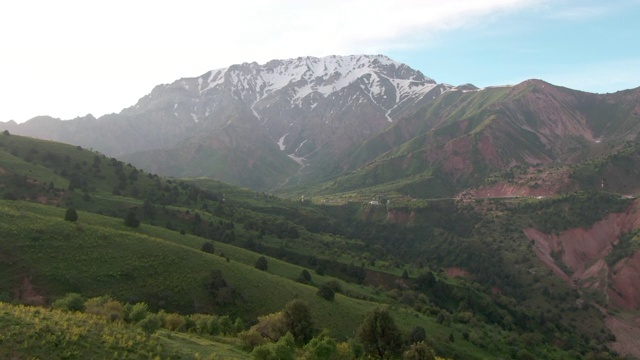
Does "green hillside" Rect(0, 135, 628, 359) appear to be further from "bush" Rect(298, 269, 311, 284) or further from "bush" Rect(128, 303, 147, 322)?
"bush" Rect(128, 303, 147, 322)

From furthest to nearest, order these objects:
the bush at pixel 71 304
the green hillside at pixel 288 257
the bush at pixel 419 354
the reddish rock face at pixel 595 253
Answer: the reddish rock face at pixel 595 253
the green hillside at pixel 288 257
the bush at pixel 71 304
the bush at pixel 419 354

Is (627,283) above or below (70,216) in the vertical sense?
below

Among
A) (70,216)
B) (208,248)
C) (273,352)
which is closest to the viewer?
(273,352)

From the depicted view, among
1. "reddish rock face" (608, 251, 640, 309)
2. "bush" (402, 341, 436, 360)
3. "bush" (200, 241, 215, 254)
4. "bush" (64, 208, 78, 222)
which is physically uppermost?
"bush" (64, 208, 78, 222)

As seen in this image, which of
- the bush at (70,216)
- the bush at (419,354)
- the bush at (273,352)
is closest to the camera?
the bush at (273,352)

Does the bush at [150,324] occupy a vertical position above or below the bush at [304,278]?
above

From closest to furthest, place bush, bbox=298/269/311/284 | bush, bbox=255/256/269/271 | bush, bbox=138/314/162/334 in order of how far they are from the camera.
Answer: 1. bush, bbox=138/314/162/334
2. bush, bbox=255/256/269/271
3. bush, bbox=298/269/311/284

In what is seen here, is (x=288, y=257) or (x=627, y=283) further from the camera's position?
(x=627, y=283)

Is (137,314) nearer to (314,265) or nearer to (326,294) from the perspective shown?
(326,294)

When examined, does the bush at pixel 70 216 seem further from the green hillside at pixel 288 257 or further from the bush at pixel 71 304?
the bush at pixel 71 304

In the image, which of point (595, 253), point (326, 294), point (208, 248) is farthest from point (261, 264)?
point (595, 253)

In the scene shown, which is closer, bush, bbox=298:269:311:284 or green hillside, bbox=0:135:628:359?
green hillside, bbox=0:135:628:359

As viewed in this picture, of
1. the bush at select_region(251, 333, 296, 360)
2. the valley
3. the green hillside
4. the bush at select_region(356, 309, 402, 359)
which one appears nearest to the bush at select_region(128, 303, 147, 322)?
the valley

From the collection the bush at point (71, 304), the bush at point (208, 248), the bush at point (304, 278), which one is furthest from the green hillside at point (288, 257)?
the bush at point (71, 304)
